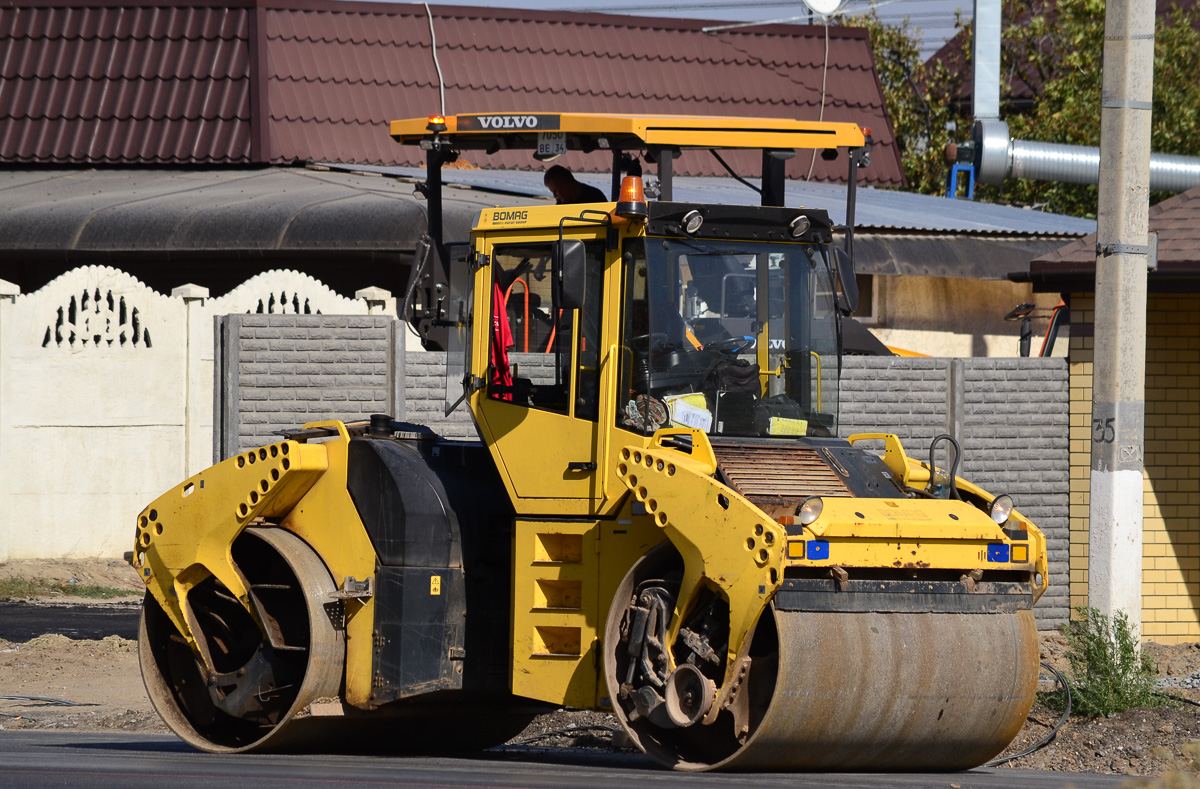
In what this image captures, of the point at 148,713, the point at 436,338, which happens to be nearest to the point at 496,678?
the point at 436,338

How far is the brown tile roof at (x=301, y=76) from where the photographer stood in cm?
2164

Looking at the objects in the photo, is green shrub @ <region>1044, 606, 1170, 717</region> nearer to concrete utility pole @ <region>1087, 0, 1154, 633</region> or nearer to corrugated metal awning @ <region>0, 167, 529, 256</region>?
concrete utility pole @ <region>1087, 0, 1154, 633</region>

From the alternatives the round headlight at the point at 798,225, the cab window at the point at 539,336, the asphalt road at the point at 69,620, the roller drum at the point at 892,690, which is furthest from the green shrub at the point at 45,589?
the roller drum at the point at 892,690

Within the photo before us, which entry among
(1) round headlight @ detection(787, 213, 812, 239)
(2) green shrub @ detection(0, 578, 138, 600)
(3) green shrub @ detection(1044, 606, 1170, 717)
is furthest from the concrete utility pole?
(2) green shrub @ detection(0, 578, 138, 600)

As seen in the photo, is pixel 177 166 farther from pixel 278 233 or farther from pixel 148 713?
pixel 148 713

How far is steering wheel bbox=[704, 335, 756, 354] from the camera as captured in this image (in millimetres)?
8031

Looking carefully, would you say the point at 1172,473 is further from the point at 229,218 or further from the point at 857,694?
the point at 229,218

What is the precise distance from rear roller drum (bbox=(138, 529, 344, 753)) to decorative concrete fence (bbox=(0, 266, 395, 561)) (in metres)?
6.71

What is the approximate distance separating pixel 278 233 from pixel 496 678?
10714 mm

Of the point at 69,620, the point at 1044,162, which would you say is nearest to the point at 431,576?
the point at 69,620

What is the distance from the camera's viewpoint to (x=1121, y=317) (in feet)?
33.8

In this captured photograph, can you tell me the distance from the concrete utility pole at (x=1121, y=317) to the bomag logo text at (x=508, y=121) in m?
3.77

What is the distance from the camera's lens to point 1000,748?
7586mm

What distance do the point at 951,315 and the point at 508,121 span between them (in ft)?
49.2
